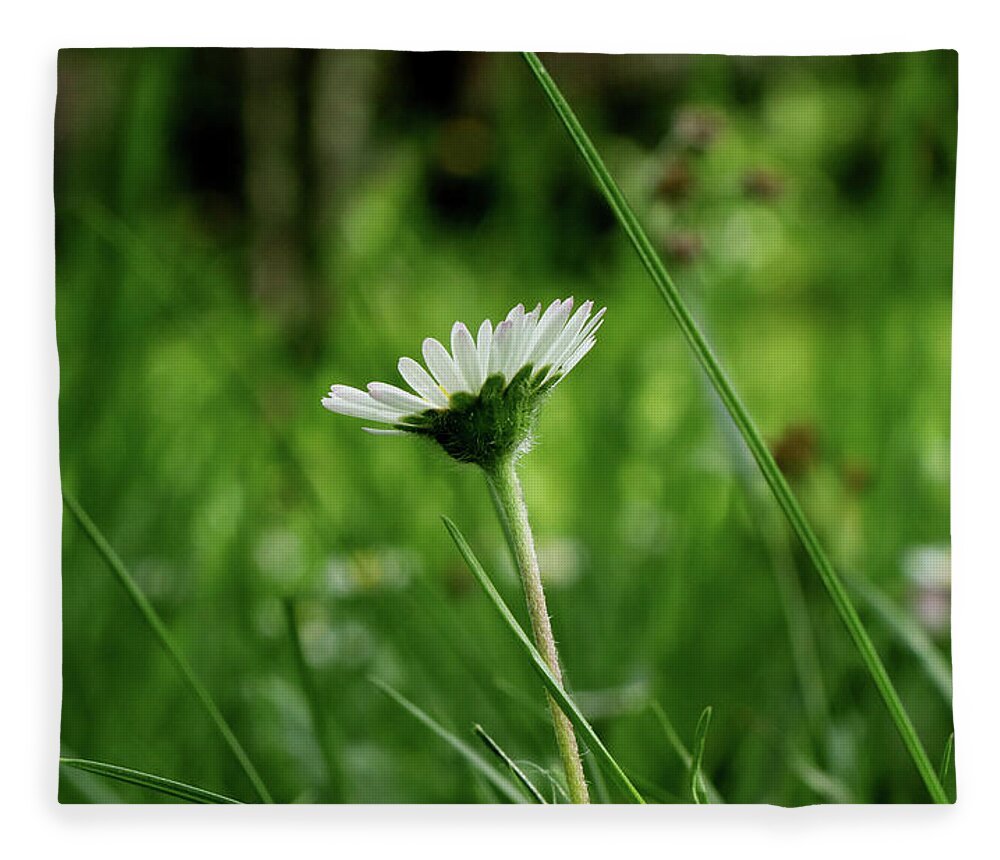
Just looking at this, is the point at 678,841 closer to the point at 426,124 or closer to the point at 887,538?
the point at 887,538

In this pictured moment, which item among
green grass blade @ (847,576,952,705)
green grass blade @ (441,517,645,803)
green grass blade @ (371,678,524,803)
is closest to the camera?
green grass blade @ (441,517,645,803)

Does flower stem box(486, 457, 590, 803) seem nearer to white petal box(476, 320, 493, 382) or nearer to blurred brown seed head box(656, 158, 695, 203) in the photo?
white petal box(476, 320, 493, 382)

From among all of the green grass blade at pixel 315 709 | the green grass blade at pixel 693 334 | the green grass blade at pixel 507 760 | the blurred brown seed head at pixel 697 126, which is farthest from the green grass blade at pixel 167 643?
the blurred brown seed head at pixel 697 126

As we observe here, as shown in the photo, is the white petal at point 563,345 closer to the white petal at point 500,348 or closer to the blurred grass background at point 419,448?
the white petal at point 500,348

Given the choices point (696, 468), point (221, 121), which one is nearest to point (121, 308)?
point (221, 121)

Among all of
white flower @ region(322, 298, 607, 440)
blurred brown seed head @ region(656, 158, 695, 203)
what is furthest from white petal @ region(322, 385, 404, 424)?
blurred brown seed head @ region(656, 158, 695, 203)

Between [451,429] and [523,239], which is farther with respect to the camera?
[523,239]

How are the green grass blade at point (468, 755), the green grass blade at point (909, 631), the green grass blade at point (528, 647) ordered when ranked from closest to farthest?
the green grass blade at point (528, 647)
the green grass blade at point (468, 755)
the green grass blade at point (909, 631)
